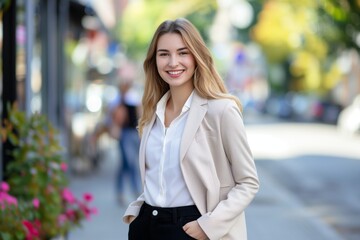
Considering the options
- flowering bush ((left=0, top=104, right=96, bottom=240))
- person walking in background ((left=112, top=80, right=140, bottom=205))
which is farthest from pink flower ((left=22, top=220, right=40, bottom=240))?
person walking in background ((left=112, top=80, right=140, bottom=205))

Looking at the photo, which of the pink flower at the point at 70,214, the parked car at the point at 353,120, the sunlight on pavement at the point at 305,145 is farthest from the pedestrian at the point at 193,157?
the parked car at the point at 353,120

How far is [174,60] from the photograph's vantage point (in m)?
3.46

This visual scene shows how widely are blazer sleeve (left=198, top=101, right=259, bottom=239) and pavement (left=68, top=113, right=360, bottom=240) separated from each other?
17.1 feet

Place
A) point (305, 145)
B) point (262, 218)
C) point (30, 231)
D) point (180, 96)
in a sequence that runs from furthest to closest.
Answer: point (305, 145), point (262, 218), point (30, 231), point (180, 96)

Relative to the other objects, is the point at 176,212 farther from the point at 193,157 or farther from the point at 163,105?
the point at 163,105

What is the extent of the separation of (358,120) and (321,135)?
1.48 metres

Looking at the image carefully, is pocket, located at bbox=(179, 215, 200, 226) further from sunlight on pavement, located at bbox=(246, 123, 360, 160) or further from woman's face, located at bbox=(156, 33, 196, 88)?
sunlight on pavement, located at bbox=(246, 123, 360, 160)

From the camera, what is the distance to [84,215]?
7.18 metres

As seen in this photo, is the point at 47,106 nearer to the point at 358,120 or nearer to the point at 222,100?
the point at 222,100

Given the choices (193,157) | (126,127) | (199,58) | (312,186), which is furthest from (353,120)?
(193,157)

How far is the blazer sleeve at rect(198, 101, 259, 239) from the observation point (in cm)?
330

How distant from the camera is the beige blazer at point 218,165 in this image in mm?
3316

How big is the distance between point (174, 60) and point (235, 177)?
548 millimetres

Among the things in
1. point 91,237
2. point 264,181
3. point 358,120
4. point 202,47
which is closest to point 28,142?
point 91,237
